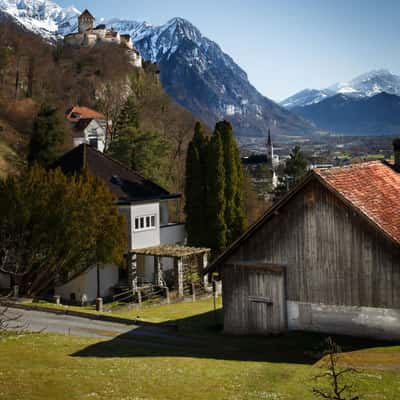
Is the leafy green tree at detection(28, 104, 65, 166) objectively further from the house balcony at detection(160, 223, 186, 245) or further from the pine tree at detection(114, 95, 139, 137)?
the house balcony at detection(160, 223, 186, 245)

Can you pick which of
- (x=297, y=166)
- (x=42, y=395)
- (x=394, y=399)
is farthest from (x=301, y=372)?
(x=297, y=166)

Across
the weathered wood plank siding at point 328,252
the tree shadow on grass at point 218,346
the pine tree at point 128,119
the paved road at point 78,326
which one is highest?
the pine tree at point 128,119

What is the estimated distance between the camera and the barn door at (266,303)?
25.5 metres

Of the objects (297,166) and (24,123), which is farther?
(297,166)

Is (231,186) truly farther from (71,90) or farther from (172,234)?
(71,90)

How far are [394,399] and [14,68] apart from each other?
88321 mm

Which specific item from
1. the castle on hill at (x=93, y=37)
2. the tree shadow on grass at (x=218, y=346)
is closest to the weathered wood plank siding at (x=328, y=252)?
the tree shadow on grass at (x=218, y=346)

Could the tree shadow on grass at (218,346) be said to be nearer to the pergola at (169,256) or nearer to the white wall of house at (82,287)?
the white wall of house at (82,287)

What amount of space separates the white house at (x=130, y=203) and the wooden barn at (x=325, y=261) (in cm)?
1913

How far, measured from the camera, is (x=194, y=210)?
174ft

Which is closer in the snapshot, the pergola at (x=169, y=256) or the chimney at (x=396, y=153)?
the chimney at (x=396, y=153)

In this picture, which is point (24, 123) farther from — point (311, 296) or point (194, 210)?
point (311, 296)

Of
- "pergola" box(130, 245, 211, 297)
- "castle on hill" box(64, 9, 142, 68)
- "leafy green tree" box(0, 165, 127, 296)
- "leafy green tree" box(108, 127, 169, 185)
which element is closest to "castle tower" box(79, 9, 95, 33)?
"castle on hill" box(64, 9, 142, 68)

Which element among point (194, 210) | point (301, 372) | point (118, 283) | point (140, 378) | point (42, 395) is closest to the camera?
point (42, 395)
